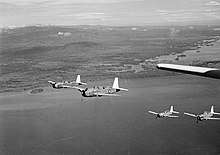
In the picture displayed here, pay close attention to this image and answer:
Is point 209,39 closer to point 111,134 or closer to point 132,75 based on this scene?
point 132,75

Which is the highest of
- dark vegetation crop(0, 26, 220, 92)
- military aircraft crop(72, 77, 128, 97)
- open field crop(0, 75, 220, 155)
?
dark vegetation crop(0, 26, 220, 92)

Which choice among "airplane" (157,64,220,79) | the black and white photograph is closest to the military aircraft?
the black and white photograph

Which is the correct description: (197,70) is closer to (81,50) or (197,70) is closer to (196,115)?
(196,115)

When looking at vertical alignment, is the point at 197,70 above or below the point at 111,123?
above

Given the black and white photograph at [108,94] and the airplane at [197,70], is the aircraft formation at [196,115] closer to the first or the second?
the black and white photograph at [108,94]

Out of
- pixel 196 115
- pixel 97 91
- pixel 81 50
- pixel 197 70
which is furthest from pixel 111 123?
pixel 81 50

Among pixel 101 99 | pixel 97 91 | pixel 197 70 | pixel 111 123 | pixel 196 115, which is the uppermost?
pixel 197 70

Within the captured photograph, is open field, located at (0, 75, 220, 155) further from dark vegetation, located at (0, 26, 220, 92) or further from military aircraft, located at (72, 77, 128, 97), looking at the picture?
dark vegetation, located at (0, 26, 220, 92)
